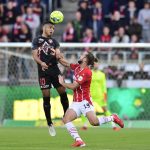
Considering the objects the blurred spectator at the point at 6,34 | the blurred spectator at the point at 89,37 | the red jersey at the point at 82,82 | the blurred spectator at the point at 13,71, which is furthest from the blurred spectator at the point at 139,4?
the red jersey at the point at 82,82

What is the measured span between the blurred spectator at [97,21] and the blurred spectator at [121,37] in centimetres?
102

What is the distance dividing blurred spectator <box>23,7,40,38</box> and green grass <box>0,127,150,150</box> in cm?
932

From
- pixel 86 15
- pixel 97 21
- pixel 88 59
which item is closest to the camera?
pixel 88 59

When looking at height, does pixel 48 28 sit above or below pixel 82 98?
above

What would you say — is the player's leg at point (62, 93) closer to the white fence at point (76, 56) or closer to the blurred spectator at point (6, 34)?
the white fence at point (76, 56)

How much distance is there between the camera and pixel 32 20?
2900cm

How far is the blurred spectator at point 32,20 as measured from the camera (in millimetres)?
28828

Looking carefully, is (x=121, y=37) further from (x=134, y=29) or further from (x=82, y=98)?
(x=82, y=98)

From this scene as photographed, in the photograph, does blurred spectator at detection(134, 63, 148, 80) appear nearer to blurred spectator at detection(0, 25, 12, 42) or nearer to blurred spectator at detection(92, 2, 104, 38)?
blurred spectator at detection(92, 2, 104, 38)

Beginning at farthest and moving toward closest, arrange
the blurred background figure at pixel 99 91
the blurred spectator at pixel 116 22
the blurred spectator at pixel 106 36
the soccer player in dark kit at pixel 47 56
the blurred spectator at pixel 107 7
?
1. the blurred spectator at pixel 107 7
2. the blurred spectator at pixel 116 22
3. the blurred spectator at pixel 106 36
4. the blurred background figure at pixel 99 91
5. the soccer player in dark kit at pixel 47 56

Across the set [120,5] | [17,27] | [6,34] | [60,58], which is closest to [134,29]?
[120,5]

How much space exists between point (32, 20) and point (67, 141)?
12.9 meters

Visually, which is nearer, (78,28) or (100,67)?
(100,67)

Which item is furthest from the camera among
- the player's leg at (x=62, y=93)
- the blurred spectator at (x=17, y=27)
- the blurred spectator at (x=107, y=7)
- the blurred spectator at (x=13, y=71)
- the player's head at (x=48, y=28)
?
Result: the blurred spectator at (x=107, y=7)
